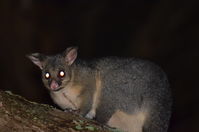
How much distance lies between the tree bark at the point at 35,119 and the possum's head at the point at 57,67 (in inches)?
34.4

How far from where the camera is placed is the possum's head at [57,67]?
7418 mm

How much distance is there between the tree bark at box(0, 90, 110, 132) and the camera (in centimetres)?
571

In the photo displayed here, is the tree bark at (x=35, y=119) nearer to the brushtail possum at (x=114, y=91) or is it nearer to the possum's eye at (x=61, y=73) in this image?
the brushtail possum at (x=114, y=91)

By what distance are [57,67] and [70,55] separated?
1.07 ft

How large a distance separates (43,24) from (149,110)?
9301mm

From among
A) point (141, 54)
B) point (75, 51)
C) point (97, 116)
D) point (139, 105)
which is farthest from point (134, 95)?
point (141, 54)

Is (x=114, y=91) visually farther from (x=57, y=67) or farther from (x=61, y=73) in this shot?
(x=57, y=67)

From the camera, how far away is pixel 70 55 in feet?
25.5

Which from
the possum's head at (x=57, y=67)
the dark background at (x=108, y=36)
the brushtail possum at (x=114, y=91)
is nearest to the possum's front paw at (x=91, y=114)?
the brushtail possum at (x=114, y=91)

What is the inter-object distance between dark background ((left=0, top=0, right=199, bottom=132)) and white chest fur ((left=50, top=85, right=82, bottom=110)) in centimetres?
672

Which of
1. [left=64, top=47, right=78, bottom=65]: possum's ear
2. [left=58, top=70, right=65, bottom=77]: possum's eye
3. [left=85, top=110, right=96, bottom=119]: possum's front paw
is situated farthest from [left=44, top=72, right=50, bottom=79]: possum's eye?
[left=85, top=110, right=96, bottom=119]: possum's front paw

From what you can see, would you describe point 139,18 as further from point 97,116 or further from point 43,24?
point 97,116

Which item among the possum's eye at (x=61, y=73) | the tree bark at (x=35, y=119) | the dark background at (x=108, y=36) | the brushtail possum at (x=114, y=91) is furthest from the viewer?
the dark background at (x=108, y=36)

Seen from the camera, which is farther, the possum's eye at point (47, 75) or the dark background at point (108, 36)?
the dark background at point (108, 36)
